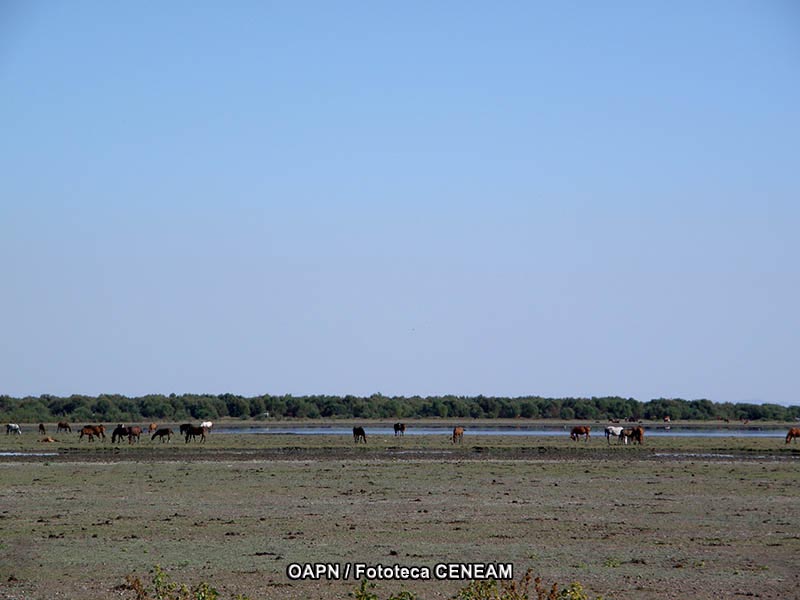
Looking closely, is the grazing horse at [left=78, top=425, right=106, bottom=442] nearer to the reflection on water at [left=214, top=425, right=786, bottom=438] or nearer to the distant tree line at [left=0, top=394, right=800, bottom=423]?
the reflection on water at [left=214, top=425, right=786, bottom=438]

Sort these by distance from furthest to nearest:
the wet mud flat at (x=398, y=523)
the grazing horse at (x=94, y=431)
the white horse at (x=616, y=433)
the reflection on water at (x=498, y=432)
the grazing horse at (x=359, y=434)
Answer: the reflection on water at (x=498, y=432) < the grazing horse at (x=94, y=431) < the white horse at (x=616, y=433) < the grazing horse at (x=359, y=434) < the wet mud flat at (x=398, y=523)

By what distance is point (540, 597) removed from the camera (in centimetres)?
999

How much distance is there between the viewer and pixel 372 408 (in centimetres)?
11169

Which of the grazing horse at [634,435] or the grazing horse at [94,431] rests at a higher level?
the grazing horse at [634,435]

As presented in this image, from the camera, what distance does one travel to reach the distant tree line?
103000mm

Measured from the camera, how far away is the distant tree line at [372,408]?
103m

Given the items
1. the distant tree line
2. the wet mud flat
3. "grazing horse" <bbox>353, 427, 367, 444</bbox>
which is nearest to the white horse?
"grazing horse" <bbox>353, 427, 367, 444</bbox>

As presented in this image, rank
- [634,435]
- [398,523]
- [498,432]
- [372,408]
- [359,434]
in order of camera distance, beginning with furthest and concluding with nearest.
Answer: [372,408], [498,432], [359,434], [634,435], [398,523]

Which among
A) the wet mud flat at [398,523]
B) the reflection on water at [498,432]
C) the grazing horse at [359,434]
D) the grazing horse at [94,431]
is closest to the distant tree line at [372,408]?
the reflection on water at [498,432]

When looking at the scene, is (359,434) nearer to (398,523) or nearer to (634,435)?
(634,435)

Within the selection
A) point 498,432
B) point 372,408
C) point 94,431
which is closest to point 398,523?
point 94,431

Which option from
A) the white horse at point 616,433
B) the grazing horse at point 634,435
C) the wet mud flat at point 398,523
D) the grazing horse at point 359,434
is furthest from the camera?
the white horse at point 616,433

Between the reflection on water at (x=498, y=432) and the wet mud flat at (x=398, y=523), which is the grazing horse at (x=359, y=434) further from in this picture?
the wet mud flat at (x=398, y=523)

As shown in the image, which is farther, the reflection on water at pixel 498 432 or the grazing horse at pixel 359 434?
the reflection on water at pixel 498 432
